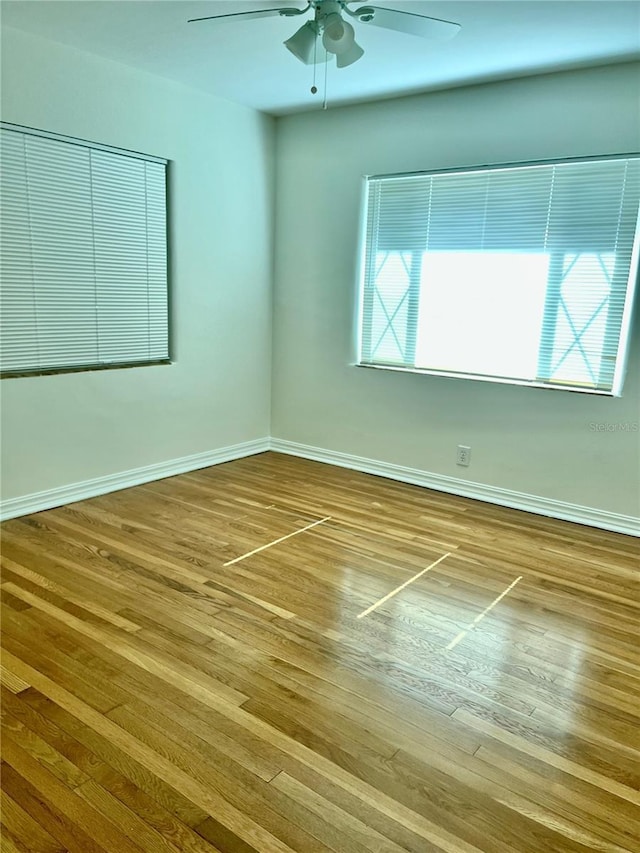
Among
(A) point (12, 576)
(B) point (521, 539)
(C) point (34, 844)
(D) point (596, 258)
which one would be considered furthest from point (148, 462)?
(D) point (596, 258)

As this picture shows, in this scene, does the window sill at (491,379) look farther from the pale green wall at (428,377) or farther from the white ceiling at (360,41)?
the white ceiling at (360,41)

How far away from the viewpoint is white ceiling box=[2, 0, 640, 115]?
2586 mm

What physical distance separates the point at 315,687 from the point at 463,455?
2.32 m

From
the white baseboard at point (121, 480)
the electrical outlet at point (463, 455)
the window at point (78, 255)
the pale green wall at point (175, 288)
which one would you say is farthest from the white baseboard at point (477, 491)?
the window at point (78, 255)

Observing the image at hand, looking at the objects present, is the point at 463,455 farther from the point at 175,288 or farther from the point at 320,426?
the point at 175,288

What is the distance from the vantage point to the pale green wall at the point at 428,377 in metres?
3.36

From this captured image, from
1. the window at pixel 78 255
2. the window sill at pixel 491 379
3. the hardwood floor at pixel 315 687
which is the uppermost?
the window at pixel 78 255

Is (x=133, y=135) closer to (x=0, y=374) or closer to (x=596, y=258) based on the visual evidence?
(x=0, y=374)

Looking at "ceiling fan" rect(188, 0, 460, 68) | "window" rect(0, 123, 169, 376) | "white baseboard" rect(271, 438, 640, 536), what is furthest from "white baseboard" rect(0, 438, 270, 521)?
"ceiling fan" rect(188, 0, 460, 68)

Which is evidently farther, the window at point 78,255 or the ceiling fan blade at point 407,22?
the window at point 78,255

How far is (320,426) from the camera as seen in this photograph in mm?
4707

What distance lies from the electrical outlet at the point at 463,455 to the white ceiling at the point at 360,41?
2.25 m

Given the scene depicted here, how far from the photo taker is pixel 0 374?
126 inches

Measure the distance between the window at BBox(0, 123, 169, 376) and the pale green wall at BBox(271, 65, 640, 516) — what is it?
44.8 inches
